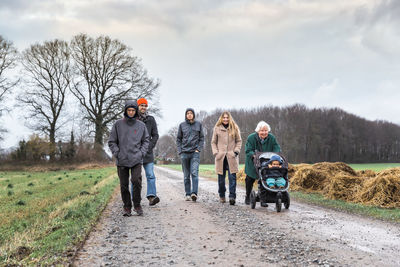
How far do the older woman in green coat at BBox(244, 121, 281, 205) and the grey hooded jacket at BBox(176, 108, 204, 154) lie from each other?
127 centimetres

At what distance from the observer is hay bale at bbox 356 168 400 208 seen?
762 cm

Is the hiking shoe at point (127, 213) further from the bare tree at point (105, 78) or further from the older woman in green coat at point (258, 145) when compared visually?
the bare tree at point (105, 78)

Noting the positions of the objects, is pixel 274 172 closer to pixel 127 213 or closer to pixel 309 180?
pixel 127 213

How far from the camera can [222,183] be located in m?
8.08

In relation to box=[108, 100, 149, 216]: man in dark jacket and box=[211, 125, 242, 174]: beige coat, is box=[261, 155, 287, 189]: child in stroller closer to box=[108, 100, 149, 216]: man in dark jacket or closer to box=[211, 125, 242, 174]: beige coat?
box=[211, 125, 242, 174]: beige coat

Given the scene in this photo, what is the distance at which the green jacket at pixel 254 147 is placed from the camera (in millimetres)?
7605

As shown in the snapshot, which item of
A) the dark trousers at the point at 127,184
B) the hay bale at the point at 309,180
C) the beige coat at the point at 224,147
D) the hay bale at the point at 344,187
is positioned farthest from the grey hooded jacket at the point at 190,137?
the hay bale at the point at 309,180

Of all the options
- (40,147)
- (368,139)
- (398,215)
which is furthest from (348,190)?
(368,139)

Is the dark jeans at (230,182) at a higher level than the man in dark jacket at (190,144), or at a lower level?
lower

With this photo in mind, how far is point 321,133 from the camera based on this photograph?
2594 inches

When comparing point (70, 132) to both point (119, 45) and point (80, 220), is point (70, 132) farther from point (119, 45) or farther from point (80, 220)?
point (80, 220)

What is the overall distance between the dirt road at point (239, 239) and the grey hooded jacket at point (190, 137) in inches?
77.4

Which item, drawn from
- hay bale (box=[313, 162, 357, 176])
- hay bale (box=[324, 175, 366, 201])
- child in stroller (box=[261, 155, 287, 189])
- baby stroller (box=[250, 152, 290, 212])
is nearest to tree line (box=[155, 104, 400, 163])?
hay bale (box=[313, 162, 357, 176])

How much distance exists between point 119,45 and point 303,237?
3268cm
